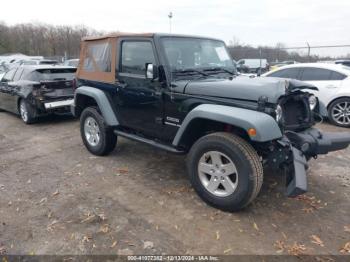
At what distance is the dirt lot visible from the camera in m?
2.92

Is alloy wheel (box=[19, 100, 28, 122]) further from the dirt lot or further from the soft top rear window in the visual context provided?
the dirt lot

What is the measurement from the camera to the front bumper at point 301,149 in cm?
299

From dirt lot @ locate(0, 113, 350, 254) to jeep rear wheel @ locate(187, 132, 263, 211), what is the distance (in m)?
0.19

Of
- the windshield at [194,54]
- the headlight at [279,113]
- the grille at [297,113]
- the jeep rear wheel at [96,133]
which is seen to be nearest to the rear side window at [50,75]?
the jeep rear wheel at [96,133]

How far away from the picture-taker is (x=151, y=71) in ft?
12.5

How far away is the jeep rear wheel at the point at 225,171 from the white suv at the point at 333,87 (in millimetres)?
5038

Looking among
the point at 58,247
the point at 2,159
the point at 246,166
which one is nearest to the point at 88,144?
the point at 2,159

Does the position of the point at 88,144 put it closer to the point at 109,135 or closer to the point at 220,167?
the point at 109,135

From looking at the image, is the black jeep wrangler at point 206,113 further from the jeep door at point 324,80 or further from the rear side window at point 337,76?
the rear side window at point 337,76

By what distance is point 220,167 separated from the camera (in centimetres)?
341

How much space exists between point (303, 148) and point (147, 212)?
6.36 ft

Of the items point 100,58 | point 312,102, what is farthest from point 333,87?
point 100,58

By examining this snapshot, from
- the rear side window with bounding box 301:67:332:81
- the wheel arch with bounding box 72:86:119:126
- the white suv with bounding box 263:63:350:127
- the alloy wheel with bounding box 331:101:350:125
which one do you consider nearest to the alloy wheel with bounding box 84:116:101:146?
the wheel arch with bounding box 72:86:119:126

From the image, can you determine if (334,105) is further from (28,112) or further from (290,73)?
(28,112)
